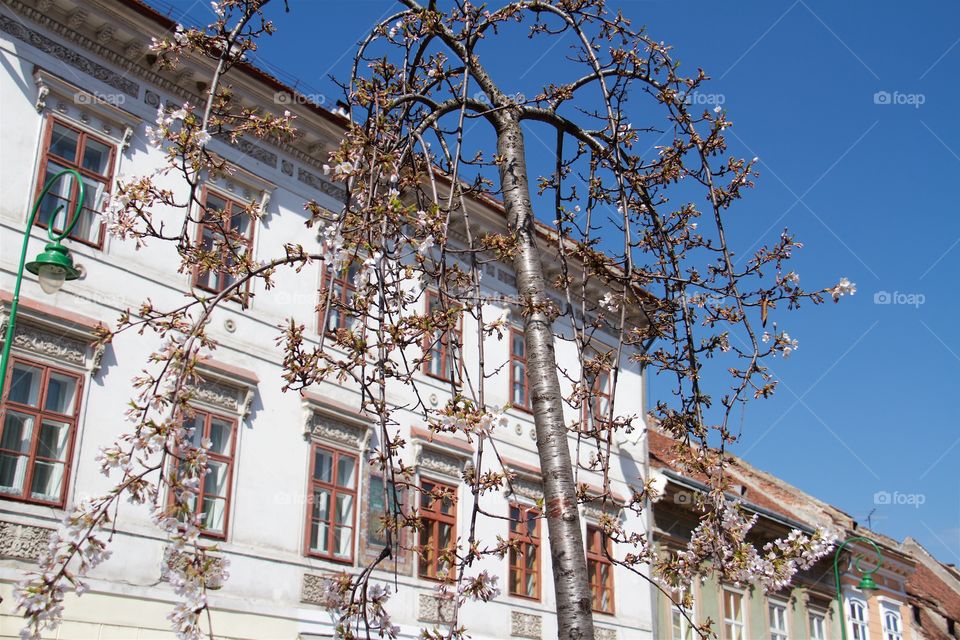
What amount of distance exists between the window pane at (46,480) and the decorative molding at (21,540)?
37 cm

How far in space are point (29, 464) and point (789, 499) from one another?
23196 millimetres

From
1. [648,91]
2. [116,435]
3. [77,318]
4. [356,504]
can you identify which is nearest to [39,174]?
[77,318]

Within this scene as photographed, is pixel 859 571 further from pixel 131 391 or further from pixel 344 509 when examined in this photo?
pixel 131 391

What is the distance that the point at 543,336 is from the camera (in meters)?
4.96

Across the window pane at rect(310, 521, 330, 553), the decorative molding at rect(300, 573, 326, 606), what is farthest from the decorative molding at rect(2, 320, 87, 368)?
the decorative molding at rect(300, 573, 326, 606)

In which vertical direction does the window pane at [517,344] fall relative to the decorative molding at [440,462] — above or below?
above

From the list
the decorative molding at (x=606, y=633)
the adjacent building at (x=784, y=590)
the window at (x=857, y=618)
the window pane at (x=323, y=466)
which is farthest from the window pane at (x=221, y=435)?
the window at (x=857, y=618)

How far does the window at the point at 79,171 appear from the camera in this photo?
11883 millimetres

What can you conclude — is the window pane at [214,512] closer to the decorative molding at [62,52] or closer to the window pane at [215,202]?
the window pane at [215,202]

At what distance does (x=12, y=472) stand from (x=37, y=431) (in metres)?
0.50

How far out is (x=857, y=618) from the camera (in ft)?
87.9

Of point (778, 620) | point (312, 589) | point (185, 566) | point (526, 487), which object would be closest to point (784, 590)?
point (778, 620)

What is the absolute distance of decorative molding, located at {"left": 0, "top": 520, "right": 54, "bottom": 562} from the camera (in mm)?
10477

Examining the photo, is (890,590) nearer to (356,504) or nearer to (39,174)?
(356,504)
